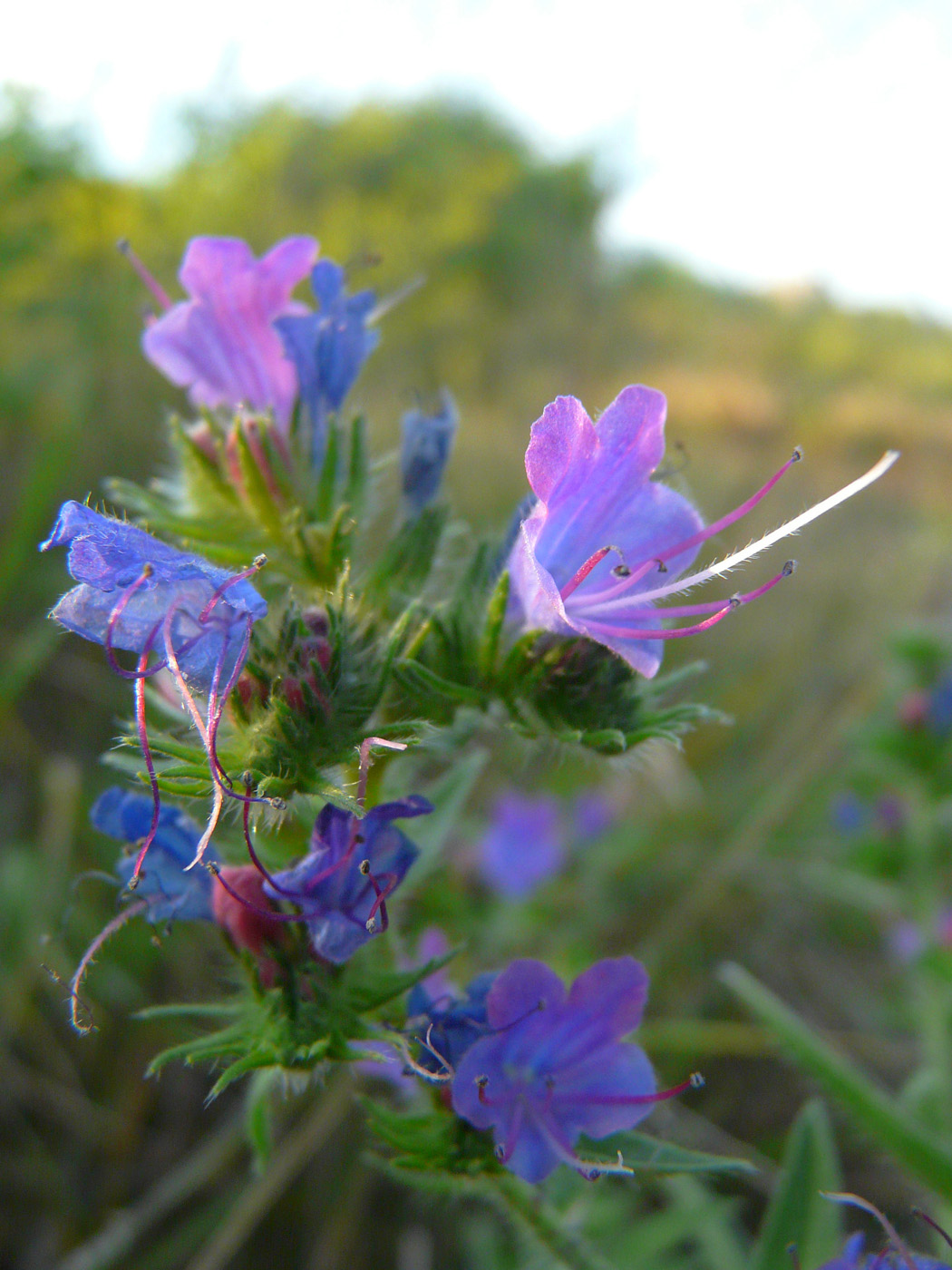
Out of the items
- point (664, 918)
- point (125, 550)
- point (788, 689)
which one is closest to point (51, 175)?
point (125, 550)

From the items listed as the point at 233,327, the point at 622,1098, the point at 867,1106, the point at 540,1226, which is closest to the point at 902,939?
the point at 867,1106

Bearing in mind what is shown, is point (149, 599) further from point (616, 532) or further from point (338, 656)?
point (616, 532)

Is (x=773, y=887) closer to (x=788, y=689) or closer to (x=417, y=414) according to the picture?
(x=788, y=689)

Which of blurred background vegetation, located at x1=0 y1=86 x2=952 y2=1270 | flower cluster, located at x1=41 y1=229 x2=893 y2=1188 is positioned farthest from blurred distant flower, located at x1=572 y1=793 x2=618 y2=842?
flower cluster, located at x1=41 y1=229 x2=893 y2=1188

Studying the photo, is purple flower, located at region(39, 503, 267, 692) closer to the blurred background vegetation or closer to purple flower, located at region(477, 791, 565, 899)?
the blurred background vegetation

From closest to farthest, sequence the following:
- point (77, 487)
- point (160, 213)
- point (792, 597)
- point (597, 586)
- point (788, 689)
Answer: point (597, 586), point (77, 487), point (160, 213), point (788, 689), point (792, 597)

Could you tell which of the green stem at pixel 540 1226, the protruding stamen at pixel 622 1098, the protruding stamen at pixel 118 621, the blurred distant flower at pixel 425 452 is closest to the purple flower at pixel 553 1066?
the protruding stamen at pixel 622 1098
